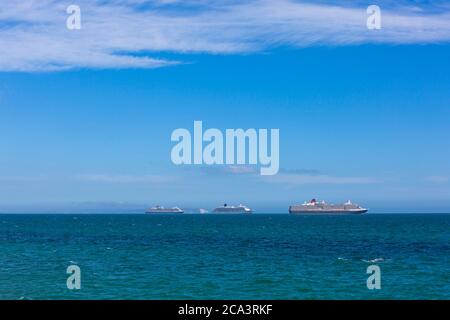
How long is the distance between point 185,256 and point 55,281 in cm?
2278

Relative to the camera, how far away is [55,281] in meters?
46.8

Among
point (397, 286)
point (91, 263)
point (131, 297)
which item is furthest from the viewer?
point (91, 263)

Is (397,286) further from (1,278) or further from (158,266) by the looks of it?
(1,278)

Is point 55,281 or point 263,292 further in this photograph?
point 55,281

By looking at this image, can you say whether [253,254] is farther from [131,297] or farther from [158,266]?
[131,297]
